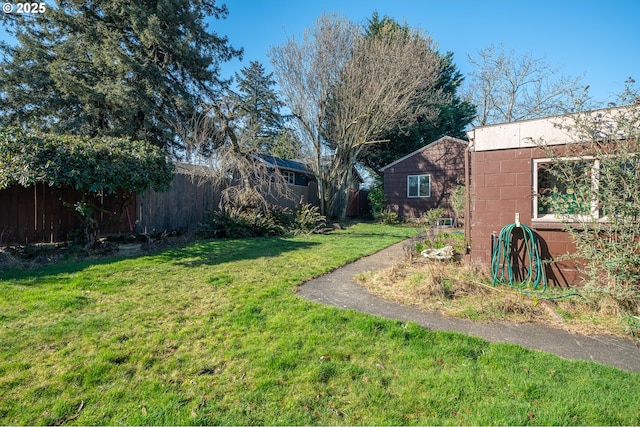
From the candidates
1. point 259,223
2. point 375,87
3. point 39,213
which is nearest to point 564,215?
point 259,223

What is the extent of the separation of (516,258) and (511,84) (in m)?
19.4

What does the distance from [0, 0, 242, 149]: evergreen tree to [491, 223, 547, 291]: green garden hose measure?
13.7 m

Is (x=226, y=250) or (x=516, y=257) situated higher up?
(x=516, y=257)

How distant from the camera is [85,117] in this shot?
15.1 meters

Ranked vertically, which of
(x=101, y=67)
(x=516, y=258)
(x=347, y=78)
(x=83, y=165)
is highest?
(x=101, y=67)

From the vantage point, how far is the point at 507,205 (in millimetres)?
5148

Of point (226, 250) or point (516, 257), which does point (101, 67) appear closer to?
point (226, 250)

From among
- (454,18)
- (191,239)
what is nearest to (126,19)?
(191,239)

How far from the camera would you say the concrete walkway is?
115 inches

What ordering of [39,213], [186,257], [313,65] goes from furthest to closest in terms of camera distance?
[313,65]
[39,213]
[186,257]

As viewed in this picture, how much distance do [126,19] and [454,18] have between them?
1492 cm

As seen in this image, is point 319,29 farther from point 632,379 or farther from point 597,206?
point 632,379

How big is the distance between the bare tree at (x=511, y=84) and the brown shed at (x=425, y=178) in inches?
248

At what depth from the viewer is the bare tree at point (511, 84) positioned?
727 inches
